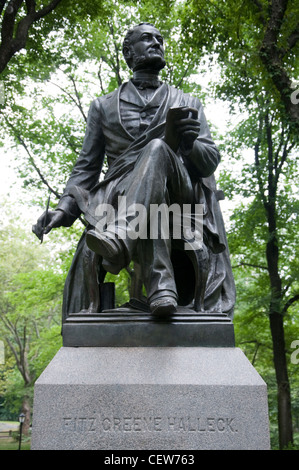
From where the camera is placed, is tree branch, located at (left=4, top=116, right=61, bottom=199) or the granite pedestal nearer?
the granite pedestal

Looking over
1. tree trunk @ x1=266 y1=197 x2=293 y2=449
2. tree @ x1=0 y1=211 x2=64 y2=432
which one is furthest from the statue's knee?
tree @ x1=0 y1=211 x2=64 y2=432

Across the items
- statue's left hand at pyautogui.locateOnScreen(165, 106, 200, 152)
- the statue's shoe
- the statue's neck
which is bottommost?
the statue's shoe

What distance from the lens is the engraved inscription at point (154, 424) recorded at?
3127 millimetres

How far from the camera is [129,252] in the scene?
3.48 metres

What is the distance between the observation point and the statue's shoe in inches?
137

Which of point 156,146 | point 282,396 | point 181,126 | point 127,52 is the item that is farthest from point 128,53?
point 282,396

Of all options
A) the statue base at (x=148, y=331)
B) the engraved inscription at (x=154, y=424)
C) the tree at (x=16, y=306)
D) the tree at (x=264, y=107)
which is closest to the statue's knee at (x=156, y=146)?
the statue base at (x=148, y=331)

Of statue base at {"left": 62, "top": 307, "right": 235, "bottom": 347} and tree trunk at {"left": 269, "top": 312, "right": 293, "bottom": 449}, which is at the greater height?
tree trunk at {"left": 269, "top": 312, "right": 293, "bottom": 449}

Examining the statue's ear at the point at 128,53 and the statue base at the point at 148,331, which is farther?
the statue's ear at the point at 128,53

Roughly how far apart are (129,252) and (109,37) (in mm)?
13755

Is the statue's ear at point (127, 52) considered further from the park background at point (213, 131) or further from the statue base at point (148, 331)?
the park background at point (213, 131)

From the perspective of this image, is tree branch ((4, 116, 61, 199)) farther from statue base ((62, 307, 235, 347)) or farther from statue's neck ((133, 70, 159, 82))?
statue base ((62, 307, 235, 347))

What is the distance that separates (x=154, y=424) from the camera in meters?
3.14
